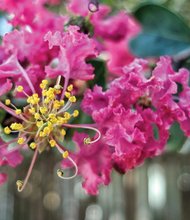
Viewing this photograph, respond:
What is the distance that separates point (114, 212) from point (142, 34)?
3357mm

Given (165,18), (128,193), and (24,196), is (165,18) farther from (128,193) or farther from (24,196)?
(24,196)

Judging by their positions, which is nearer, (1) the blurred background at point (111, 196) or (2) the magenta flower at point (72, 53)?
(2) the magenta flower at point (72, 53)

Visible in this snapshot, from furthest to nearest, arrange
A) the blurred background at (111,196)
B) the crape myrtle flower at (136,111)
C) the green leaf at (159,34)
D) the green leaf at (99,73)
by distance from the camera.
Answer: the blurred background at (111,196)
the green leaf at (159,34)
the green leaf at (99,73)
the crape myrtle flower at (136,111)

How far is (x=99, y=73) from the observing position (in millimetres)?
858

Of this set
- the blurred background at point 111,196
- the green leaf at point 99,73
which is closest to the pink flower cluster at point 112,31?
the green leaf at point 99,73

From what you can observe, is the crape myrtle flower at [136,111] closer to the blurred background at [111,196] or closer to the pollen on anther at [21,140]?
the pollen on anther at [21,140]

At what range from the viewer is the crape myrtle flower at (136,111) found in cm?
68

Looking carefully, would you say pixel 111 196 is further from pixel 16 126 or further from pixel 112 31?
pixel 16 126

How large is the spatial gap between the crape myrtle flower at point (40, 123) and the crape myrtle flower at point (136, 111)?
26mm

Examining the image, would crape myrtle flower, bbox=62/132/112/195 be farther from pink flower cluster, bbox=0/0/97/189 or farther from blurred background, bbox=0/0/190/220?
blurred background, bbox=0/0/190/220

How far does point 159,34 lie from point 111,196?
3.33 meters

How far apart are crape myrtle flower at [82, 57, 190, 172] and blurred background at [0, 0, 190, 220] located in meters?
3.29

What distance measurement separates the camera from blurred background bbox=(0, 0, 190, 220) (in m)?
4.16

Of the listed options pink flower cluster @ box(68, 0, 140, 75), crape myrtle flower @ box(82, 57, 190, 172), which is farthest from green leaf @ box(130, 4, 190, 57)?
crape myrtle flower @ box(82, 57, 190, 172)
